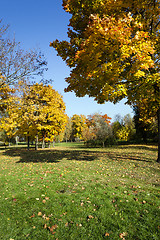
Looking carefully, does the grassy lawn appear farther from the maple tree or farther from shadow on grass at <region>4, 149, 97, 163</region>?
the maple tree

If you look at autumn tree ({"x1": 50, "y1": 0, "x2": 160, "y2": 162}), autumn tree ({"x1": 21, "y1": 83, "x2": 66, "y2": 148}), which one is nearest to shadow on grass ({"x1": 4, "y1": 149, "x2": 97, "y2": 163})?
autumn tree ({"x1": 21, "y1": 83, "x2": 66, "y2": 148})

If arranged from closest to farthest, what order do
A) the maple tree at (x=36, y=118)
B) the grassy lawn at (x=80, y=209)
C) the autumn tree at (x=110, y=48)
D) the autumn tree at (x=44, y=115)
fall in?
1. the grassy lawn at (x=80, y=209)
2. the autumn tree at (x=110, y=48)
3. the maple tree at (x=36, y=118)
4. the autumn tree at (x=44, y=115)

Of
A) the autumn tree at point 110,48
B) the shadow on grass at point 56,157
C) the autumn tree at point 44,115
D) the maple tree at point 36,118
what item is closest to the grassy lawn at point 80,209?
the autumn tree at point 110,48

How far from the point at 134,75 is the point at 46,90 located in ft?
57.2

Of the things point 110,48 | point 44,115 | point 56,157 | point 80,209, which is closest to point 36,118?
point 44,115

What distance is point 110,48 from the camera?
224 inches

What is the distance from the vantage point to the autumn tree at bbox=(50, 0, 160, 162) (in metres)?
5.55

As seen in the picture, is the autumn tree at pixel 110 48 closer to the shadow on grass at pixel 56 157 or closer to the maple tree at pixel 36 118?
the shadow on grass at pixel 56 157

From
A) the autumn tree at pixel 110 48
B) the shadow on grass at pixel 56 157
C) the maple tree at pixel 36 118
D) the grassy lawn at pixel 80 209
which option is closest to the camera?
the grassy lawn at pixel 80 209

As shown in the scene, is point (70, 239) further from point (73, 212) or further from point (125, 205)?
point (125, 205)

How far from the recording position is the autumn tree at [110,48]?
5.55 m

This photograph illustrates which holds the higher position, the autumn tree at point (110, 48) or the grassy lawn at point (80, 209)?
A: the autumn tree at point (110, 48)

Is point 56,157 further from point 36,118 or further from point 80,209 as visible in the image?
point 80,209

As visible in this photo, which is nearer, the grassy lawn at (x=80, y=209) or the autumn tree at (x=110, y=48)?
the grassy lawn at (x=80, y=209)
